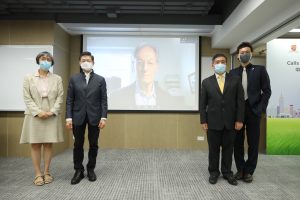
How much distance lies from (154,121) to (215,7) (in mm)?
2488

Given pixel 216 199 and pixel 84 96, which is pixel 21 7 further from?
pixel 216 199

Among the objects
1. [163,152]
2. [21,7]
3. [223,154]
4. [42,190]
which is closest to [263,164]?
[223,154]

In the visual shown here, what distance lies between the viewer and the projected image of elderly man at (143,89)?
5918 millimetres

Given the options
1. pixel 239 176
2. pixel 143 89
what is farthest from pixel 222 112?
pixel 143 89

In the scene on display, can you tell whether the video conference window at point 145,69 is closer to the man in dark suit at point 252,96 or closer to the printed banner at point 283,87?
the printed banner at point 283,87

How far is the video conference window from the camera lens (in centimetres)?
591

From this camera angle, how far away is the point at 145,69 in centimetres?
593

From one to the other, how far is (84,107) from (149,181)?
3.83 feet

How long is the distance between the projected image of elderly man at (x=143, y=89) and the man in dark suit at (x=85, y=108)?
2.38 meters

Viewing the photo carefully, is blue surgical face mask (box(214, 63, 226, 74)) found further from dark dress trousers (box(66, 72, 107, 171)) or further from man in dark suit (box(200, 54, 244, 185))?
dark dress trousers (box(66, 72, 107, 171))

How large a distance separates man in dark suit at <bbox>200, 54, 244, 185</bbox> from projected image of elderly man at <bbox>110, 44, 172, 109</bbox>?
250cm

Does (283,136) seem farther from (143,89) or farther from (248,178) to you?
(143,89)

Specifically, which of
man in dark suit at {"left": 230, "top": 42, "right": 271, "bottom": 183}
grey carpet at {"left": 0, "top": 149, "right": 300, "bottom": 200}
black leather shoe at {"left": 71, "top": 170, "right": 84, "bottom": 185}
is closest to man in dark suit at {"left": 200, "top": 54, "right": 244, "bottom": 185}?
man in dark suit at {"left": 230, "top": 42, "right": 271, "bottom": 183}

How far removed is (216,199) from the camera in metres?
2.90
